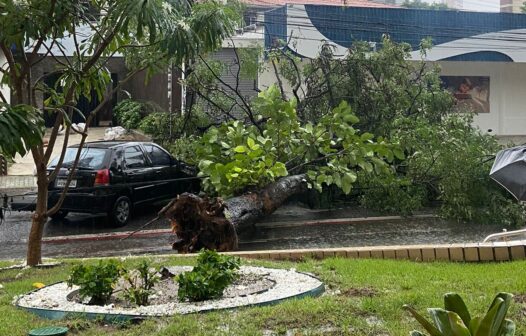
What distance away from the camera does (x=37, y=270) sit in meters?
7.86

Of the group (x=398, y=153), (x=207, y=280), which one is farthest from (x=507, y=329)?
(x=398, y=153)

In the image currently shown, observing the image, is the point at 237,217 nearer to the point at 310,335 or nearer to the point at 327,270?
the point at 327,270

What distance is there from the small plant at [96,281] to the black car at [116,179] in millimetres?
7800

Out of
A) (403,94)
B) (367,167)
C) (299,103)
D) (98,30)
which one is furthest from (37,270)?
(403,94)

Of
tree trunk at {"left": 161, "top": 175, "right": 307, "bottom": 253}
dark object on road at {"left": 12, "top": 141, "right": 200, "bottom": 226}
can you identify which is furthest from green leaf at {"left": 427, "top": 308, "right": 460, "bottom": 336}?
dark object on road at {"left": 12, "top": 141, "right": 200, "bottom": 226}

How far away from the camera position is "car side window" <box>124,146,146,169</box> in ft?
47.2

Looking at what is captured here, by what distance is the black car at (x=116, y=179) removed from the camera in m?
Answer: 13.4

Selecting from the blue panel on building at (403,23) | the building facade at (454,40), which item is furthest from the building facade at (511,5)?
the blue panel on building at (403,23)

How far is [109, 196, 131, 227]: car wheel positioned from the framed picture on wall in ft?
68.3

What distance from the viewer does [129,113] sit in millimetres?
25906

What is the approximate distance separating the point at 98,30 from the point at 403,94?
33.2 ft

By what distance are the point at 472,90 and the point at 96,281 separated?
28816 millimetres

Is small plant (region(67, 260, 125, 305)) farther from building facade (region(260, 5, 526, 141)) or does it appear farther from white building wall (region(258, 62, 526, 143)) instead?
white building wall (region(258, 62, 526, 143))

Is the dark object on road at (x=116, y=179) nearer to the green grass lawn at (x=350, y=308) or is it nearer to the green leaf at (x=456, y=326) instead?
the green grass lawn at (x=350, y=308)
